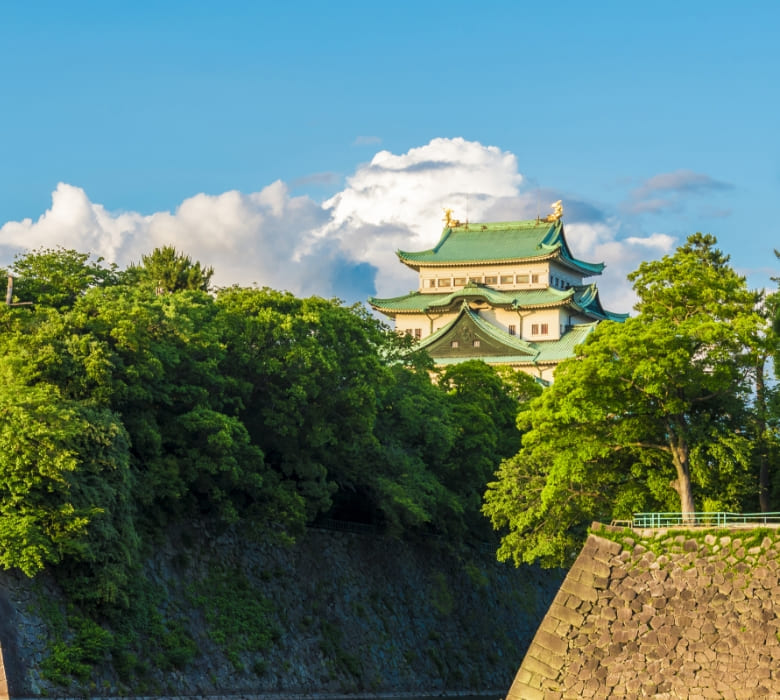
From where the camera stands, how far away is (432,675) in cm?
4503

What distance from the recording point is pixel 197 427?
3666cm

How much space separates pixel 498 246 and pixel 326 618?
4608 cm

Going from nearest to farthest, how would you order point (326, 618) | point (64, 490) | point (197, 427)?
point (64, 490) → point (197, 427) → point (326, 618)

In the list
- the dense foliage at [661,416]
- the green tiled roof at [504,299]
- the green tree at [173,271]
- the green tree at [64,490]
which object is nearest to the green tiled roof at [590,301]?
the green tiled roof at [504,299]

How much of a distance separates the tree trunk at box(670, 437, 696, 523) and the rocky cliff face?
39.8 feet

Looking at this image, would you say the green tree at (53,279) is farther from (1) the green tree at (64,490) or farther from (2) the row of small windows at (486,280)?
(2) the row of small windows at (486,280)

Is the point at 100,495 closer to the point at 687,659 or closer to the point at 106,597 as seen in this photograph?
the point at 106,597

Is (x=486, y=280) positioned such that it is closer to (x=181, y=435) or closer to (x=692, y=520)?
(x=181, y=435)

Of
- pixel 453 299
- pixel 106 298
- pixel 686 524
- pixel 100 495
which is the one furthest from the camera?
pixel 453 299

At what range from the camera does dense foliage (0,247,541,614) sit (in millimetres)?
31625

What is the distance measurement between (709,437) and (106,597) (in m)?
15.1

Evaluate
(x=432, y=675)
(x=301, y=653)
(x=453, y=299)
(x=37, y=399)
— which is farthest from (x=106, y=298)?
(x=453, y=299)

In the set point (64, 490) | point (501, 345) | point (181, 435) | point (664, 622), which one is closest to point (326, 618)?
point (181, 435)

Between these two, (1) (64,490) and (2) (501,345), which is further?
(2) (501,345)
